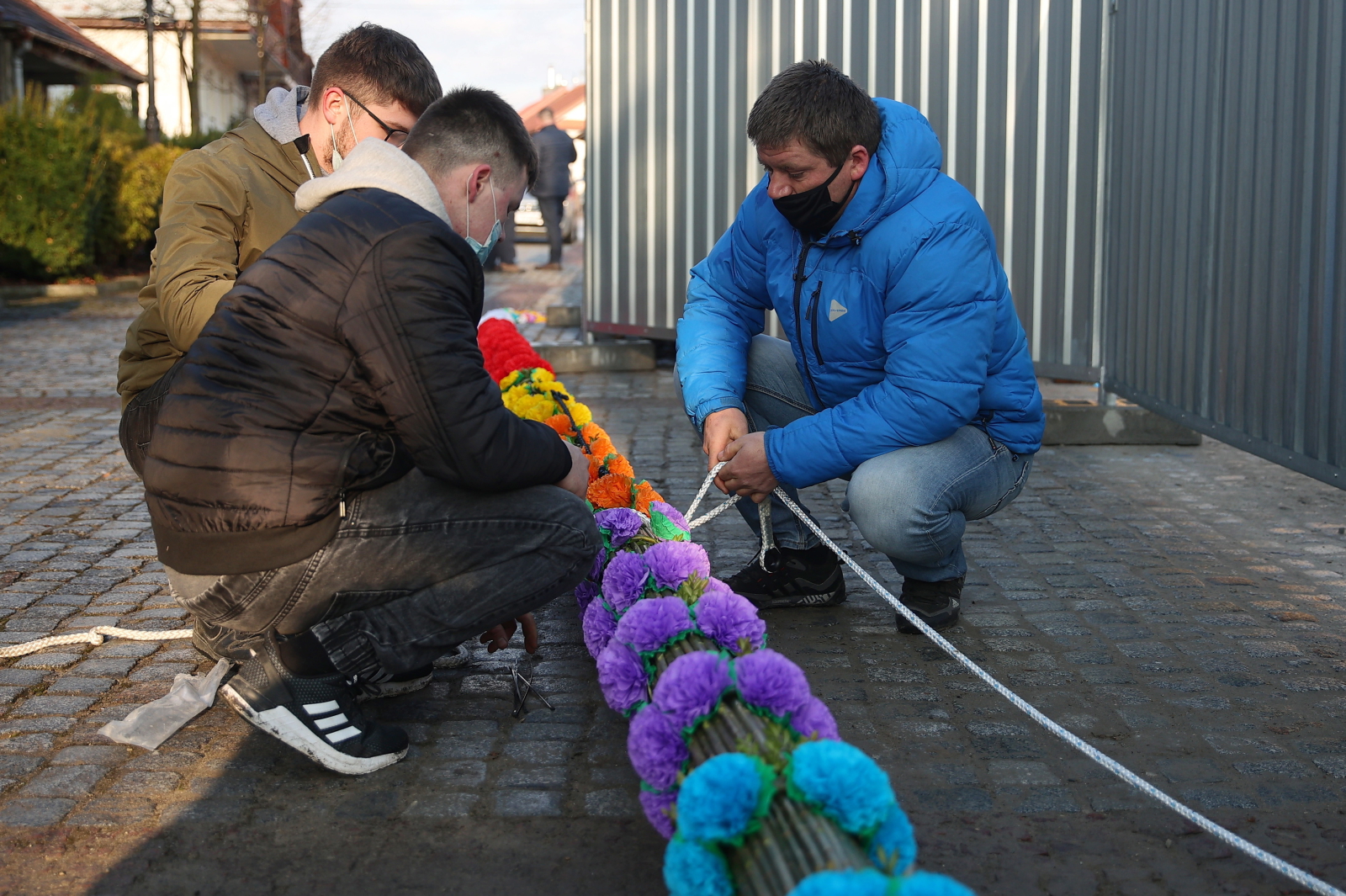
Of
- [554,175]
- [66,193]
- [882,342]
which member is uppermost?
[554,175]

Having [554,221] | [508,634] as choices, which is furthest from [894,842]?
[554,221]

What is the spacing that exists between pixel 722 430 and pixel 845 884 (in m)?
2.34

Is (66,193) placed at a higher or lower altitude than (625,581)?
higher

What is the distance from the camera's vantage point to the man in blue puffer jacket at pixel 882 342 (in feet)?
11.6

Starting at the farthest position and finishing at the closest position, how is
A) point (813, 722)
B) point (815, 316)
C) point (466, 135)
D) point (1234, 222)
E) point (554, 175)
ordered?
point (554, 175)
point (1234, 222)
point (815, 316)
point (466, 135)
point (813, 722)

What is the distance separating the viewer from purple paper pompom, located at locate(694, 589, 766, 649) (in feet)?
8.73

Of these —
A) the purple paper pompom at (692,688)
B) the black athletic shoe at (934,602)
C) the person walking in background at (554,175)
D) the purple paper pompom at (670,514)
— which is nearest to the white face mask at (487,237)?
the purple paper pompom at (670,514)

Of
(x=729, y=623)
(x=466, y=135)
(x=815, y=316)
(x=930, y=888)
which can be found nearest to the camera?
(x=930, y=888)

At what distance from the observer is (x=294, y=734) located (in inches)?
111

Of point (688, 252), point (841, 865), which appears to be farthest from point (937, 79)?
point (841, 865)

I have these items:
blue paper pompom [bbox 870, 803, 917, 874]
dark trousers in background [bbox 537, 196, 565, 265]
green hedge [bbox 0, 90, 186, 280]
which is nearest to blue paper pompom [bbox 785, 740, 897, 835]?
blue paper pompom [bbox 870, 803, 917, 874]

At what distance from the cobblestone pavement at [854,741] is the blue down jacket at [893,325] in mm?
682

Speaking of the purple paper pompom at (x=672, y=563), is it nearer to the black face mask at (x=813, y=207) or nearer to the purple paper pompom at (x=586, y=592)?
the purple paper pompom at (x=586, y=592)

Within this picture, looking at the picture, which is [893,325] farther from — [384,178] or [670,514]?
[384,178]
